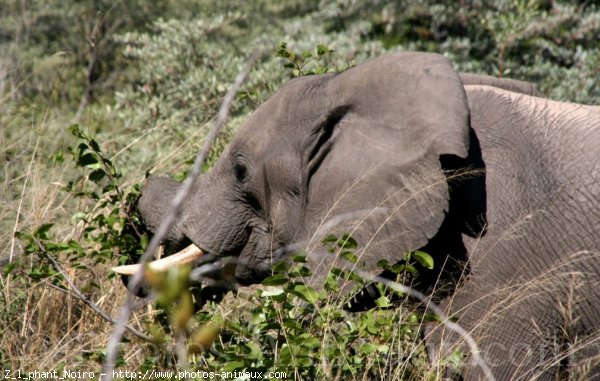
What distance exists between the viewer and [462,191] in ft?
12.5

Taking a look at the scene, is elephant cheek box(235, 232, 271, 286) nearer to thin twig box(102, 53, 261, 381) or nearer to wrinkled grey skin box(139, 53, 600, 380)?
wrinkled grey skin box(139, 53, 600, 380)

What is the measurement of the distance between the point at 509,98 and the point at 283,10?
6967mm

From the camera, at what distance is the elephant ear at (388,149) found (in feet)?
12.0

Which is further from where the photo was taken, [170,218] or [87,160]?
[87,160]

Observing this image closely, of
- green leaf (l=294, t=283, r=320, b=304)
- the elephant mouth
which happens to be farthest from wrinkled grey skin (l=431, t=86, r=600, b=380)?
the elephant mouth

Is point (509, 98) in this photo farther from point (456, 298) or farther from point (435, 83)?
point (456, 298)

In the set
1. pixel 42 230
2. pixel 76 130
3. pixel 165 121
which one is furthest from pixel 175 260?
pixel 165 121

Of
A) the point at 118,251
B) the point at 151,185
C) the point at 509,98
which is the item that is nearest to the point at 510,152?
the point at 509,98

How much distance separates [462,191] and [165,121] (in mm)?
2800

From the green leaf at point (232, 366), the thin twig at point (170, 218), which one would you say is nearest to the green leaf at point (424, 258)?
the green leaf at point (232, 366)

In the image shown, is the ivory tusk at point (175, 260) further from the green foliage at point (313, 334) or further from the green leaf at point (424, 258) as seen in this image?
the green leaf at point (424, 258)

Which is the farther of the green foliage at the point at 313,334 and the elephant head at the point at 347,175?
the elephant head at the point at 347,175

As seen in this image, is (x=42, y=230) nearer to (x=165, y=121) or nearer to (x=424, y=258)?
(x=424, y=258)

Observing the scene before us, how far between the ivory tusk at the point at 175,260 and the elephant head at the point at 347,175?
0.05 metres
